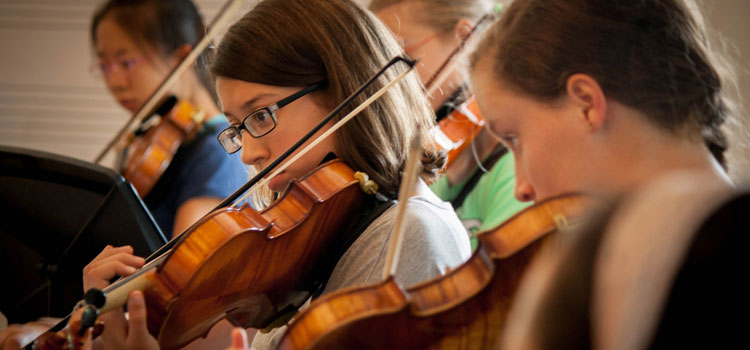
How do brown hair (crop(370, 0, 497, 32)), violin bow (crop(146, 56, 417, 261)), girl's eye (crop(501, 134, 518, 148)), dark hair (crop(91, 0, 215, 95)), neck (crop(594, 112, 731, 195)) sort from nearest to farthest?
neck (crop(594, 112, 731, 195))
girl's eye (crop(501, 134, 518, 148))
violin bow (crop(146, 56, 417, 261))
brown hair (crop(370, 0, 497, 32))
dark hair (crop(91, 0, 215, 95))

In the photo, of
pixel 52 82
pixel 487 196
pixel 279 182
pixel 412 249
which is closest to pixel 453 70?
pixel 487 196

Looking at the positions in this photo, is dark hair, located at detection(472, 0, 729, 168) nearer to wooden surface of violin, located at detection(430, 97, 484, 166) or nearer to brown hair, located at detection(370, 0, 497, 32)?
wooden surface of violin, located at detection(430, 97, 484, 166)

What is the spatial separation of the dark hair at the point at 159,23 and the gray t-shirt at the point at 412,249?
1.19m

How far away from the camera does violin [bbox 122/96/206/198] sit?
2076 mm

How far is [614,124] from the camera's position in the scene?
0.94 m

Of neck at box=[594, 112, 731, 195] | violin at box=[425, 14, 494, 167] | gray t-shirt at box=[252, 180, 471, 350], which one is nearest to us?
neck at box=[594, 112, 731, 195]

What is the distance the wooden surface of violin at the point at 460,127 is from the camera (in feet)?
6.32

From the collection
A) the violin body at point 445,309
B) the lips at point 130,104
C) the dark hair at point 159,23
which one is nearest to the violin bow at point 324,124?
the violin body at point 445,309

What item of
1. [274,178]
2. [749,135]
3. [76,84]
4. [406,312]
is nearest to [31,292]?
[274,178]

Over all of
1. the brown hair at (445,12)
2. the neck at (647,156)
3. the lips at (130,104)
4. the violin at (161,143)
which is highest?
the lips at (130,104)

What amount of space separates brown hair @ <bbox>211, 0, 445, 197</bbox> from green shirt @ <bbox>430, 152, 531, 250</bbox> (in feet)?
1.38

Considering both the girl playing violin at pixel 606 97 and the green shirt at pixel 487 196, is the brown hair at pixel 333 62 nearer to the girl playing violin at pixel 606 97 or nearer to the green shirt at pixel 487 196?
the girl playing violin at pixel 606 97

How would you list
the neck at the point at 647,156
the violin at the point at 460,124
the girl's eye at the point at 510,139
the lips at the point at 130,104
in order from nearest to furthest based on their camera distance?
the neck at the point at 647,156
the girl's eye at the point at 510,139
the violin at the point at 460,124
the lips at the point at 130,104

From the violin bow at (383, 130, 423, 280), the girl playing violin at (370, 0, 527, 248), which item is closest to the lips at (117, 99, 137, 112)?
the girl playing violin at (370, 0, 527, 248)
